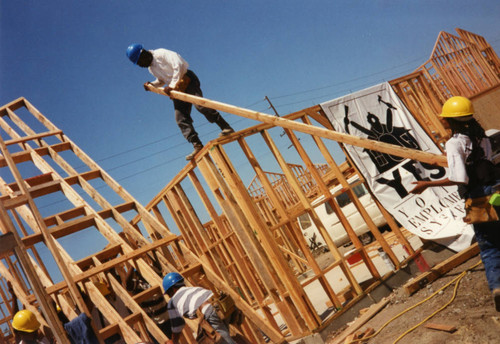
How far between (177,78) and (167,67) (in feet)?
1.20

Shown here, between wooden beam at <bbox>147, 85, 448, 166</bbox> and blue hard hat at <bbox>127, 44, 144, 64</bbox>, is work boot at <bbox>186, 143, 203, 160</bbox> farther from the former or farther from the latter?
blue hard hat at <bbox>127, 44, 144, 64</bbox>

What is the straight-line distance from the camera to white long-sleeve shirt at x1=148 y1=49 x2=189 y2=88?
575 centimetres

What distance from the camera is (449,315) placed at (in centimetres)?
391

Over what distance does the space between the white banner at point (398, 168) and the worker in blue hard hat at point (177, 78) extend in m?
2.43

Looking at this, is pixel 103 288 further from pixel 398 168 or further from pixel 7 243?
pixel 398 168

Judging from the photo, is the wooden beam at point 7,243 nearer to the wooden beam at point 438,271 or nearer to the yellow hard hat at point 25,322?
the yellow hard hat at point 25,322

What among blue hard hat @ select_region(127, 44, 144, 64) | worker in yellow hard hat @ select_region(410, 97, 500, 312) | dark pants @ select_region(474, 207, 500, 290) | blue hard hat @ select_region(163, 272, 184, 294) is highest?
blue hard hat @ select_region(127, 44, 144, 64)

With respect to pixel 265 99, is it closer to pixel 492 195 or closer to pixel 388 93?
pixel 388 93

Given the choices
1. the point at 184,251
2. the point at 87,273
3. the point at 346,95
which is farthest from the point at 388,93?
the point at 87,273

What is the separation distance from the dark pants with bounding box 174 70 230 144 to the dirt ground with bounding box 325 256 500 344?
3925 millimetres

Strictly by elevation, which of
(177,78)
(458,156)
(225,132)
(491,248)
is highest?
(177,78)

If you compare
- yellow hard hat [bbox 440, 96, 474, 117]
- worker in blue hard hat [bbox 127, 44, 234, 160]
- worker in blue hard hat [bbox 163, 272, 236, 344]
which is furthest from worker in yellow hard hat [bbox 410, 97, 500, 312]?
worker in blue hard hat [bbox 127, 44, 234, 160]

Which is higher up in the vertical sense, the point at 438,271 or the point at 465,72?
the point at 465,72

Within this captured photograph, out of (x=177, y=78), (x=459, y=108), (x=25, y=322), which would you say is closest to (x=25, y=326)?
(x=25, y=322)
